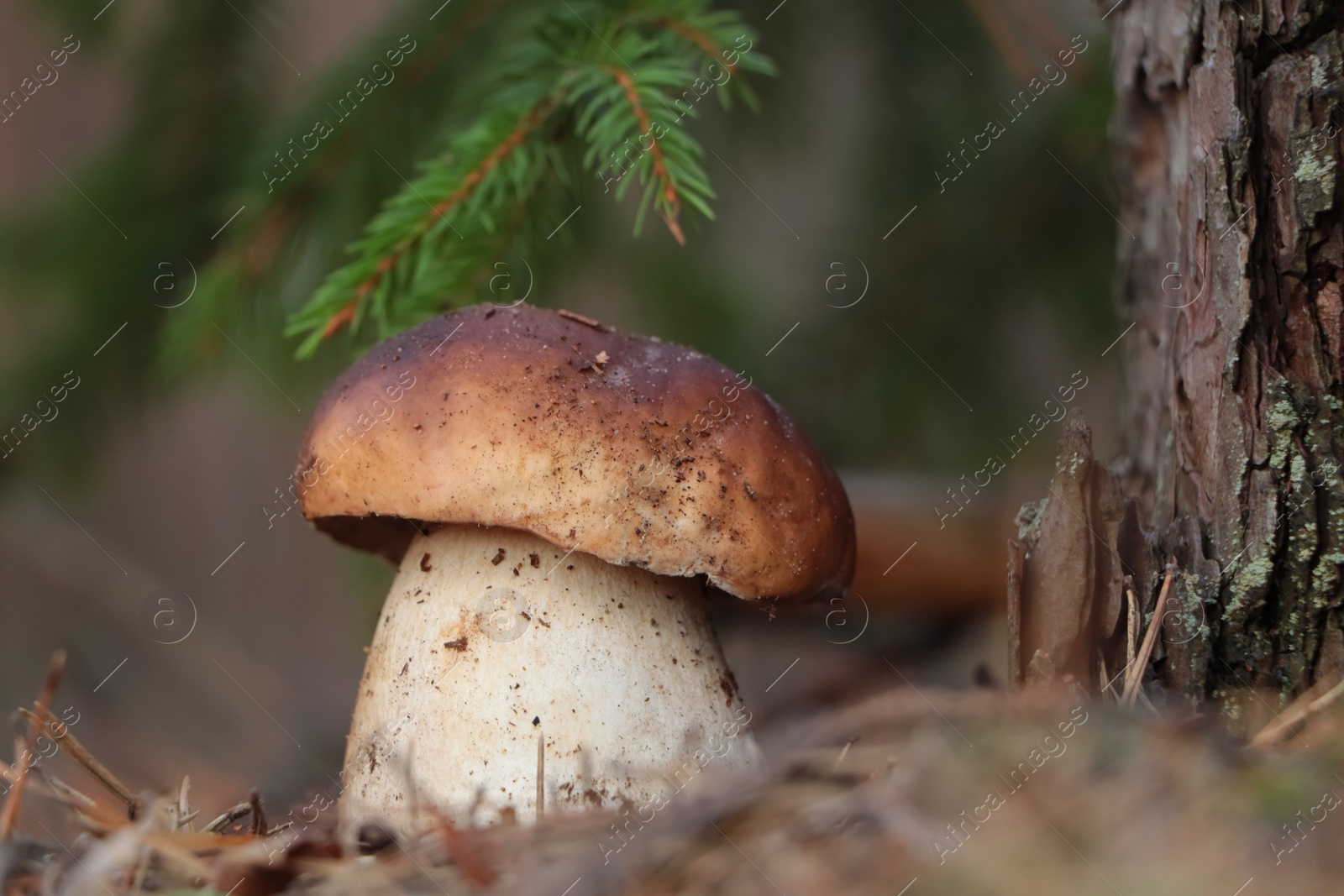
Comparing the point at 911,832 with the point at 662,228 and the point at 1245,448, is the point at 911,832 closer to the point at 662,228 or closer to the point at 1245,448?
the point at 1245,448

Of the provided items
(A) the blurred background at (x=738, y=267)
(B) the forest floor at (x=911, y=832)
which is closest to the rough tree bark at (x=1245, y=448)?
(B) the forest floor at (x=911, y=832)

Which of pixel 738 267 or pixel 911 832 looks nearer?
pixel 911 832

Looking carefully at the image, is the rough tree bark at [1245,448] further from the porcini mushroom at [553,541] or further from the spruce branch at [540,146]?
the spruce branch at [540,146]

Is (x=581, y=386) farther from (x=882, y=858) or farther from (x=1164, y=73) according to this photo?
(x=1164, y=73)

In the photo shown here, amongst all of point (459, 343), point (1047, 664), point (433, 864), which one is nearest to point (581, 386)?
point (459, 343)

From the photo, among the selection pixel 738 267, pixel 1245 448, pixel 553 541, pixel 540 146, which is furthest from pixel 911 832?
pixel 738 267
